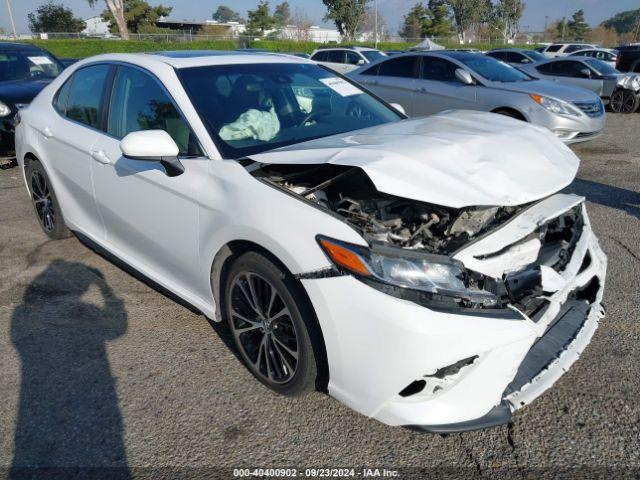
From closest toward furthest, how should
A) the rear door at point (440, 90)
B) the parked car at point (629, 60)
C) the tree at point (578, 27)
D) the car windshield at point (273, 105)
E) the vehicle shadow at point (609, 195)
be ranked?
the car windshield at point (273, 105) → the vehicle shadow at point (609, 195) → the rear door at point (440, 90) → the parked car at point (629, 60) → the tree at point (578, 27)

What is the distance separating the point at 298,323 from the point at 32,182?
354 cm

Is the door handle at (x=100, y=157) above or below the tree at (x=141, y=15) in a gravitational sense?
below

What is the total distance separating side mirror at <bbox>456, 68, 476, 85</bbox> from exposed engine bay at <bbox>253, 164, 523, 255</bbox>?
6.00 meters

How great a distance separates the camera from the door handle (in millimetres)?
3383

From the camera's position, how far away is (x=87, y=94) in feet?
12.6

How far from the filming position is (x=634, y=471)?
2.18m

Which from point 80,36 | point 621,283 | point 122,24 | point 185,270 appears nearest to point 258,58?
point 185,270

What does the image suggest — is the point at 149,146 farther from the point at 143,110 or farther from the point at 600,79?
the point at 600,79

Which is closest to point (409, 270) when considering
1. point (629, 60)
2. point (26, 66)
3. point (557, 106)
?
point (557, 106)

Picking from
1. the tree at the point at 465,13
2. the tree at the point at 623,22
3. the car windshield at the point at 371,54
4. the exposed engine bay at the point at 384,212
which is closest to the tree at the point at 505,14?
the tree at the point at 465,13

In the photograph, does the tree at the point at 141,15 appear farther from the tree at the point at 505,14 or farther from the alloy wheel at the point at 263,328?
the alloy wheel at the point at 263,328

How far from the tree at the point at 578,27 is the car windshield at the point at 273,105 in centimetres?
8883

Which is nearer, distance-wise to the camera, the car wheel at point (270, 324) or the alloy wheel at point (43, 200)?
the car wheel at point (270, 324)

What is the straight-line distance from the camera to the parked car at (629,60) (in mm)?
15195
